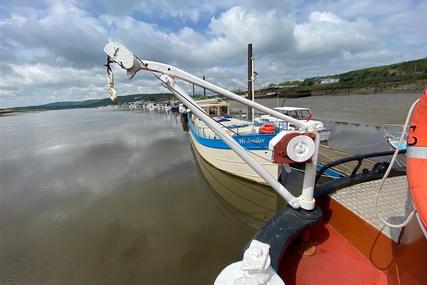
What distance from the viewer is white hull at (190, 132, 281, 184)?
336 inches

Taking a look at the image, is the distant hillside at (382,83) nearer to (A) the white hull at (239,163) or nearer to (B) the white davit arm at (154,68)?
(A) the white hull at (239,163)

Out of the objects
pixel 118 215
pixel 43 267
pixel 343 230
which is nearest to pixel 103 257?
pixel 43 267

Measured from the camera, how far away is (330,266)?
8.90 ft

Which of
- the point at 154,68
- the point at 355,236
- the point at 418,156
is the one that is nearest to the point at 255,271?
the point at 418,156

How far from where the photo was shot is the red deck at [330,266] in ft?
8.38

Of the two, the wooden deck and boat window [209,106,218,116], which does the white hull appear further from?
boat window [209,106,218,116]

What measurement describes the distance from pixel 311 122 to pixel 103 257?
6.11 metres

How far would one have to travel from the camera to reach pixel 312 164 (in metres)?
2.74

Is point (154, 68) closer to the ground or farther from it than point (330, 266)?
farther from it

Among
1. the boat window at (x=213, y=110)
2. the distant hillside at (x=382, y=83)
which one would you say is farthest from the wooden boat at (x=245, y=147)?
the distant hillside at (x=382, y=83)

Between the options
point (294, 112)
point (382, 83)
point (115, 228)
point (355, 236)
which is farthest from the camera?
point (382, 83)

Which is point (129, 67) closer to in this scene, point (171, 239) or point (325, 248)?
point (325, 248)

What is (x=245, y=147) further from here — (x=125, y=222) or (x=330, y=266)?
(x=330, y=266)

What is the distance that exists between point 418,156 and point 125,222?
781cm
